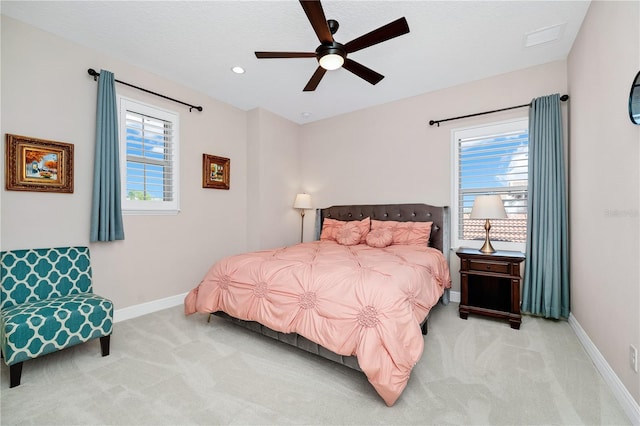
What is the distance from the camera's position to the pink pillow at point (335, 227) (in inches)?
156

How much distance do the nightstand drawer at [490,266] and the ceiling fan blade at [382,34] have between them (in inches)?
92.1

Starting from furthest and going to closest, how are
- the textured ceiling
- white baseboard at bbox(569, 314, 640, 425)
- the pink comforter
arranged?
Answer: 1. the textured ceiling
2. the pink comforter
3. white baseboard at bbox(569, 314, 640, 425)

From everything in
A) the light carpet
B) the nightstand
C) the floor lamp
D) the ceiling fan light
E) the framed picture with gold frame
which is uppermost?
the ceiling fan light

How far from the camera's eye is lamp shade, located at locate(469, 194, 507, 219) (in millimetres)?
2971

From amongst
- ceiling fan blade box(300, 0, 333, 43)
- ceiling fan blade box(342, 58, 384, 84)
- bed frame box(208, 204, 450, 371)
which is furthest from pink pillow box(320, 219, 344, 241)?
ceiling fan blade box(300, 0, 333, 43)

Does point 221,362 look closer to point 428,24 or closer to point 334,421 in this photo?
point 334,421

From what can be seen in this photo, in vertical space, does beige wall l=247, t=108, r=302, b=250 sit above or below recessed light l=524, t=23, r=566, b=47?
below

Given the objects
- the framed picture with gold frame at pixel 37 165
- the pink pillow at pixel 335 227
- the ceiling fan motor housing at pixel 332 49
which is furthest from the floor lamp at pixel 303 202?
the framed picture with gold frame at pixel 37 165

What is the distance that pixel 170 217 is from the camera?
3566mm

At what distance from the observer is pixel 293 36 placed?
105 inches

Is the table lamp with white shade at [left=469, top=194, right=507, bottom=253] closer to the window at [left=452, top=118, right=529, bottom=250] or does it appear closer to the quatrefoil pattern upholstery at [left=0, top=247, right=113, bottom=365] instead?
the window at [left=452, top=118, right=529, bottom=250]

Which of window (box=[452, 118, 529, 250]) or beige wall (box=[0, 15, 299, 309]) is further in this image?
window (box=[452, 118, 529, 250])

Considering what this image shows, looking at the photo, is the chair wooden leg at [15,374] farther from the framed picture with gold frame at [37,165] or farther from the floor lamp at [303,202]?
the floor lamp at [303,202]

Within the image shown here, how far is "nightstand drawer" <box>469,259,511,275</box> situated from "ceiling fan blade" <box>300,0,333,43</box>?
2.59 m
